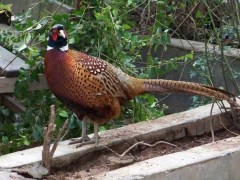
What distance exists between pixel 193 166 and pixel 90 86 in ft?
2.95

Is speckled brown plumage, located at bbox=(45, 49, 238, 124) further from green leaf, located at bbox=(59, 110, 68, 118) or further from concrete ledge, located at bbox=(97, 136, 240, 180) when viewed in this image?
green leaf, located at bbox=(59, 110, 68, 118)

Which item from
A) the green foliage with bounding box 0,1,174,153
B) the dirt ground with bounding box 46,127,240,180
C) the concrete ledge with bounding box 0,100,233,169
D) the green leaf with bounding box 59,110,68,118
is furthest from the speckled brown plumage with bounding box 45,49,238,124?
the green foliage with bounding box 0,1,174,153

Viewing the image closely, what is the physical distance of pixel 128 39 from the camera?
593 centimetres

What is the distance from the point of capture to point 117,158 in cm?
424

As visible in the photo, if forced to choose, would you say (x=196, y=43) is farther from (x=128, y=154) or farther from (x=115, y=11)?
(x=128, y=154)

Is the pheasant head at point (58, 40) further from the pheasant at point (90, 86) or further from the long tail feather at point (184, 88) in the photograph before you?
the long tail feather at point (184, 88)

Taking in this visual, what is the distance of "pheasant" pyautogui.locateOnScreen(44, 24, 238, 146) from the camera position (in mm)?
4359

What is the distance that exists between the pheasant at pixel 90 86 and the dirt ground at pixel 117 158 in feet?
0.54

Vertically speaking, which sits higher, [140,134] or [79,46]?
[79,46]

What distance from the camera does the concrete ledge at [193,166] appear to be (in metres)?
3.76

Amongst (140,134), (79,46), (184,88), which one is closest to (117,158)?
(140,134)

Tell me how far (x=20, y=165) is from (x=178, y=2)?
4.15 metres

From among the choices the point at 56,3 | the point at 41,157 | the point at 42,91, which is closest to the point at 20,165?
the point at 41,157

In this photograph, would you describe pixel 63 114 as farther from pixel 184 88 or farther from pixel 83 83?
pixel 184 88
